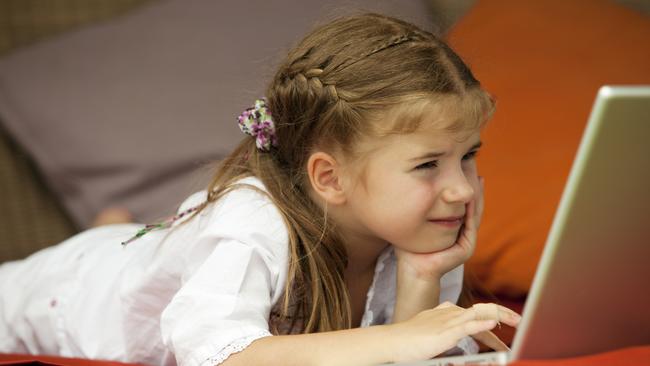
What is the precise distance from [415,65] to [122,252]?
1.92ft

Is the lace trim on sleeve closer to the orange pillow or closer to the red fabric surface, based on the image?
the red fabric surface

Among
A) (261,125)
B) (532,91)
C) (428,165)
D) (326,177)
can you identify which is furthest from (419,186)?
(532,91)

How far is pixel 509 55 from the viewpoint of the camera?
1.71 m

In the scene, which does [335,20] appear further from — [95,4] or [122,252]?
[95,4]

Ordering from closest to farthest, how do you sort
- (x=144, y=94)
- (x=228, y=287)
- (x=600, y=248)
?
1. (x=600, y=248)
2. (x=228, y=287)
3. (x=144, y=94)

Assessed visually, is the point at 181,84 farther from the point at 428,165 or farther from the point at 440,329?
the point at 440,329

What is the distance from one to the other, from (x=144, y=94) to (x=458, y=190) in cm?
92

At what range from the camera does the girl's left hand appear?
1141 mm

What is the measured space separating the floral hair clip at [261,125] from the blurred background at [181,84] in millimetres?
355

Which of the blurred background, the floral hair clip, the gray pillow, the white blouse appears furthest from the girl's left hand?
the gray pillow

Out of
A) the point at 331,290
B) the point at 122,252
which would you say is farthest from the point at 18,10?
the point at 331,290

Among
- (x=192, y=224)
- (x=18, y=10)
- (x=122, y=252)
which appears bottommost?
(x=122, y=252)

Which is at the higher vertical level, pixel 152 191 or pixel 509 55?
pixel 509 55

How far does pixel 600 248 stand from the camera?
2.46ft
